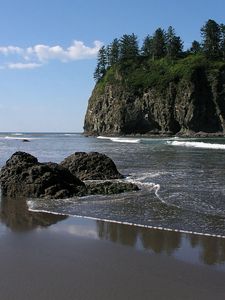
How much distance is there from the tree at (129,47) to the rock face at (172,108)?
1552 cm

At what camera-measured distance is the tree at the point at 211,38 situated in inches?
4417

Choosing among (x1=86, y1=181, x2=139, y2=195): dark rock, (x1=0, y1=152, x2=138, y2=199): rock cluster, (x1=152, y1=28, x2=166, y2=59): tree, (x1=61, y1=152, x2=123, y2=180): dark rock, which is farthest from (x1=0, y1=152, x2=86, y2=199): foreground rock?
(x1=152, y1=28, x2=166, y2=59): tree

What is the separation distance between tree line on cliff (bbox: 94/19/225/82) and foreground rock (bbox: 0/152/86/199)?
100291mm

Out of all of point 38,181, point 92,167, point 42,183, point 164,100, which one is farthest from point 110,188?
point 164,100

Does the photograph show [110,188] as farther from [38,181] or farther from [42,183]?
[38,181]

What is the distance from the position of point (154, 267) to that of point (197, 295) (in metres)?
1.20

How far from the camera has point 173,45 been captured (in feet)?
398

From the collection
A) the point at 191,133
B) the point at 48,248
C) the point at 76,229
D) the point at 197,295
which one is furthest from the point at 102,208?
the point at 191,133

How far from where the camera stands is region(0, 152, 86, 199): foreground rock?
14.1 meters

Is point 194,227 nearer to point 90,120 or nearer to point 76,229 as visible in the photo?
point 76,229

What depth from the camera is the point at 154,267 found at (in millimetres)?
6734

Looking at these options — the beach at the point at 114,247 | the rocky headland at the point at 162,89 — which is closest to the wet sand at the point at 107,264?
the beach at the point at 114,247

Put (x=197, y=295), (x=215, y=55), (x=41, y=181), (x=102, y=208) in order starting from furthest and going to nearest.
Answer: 1. (x=215, y=55)
2. (x=41, y=181)
3. (x=102, y=208)
4. (x=197, y=295)

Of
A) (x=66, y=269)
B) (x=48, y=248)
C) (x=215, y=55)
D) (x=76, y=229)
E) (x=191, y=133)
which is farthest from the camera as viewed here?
(x=215, y=55)
